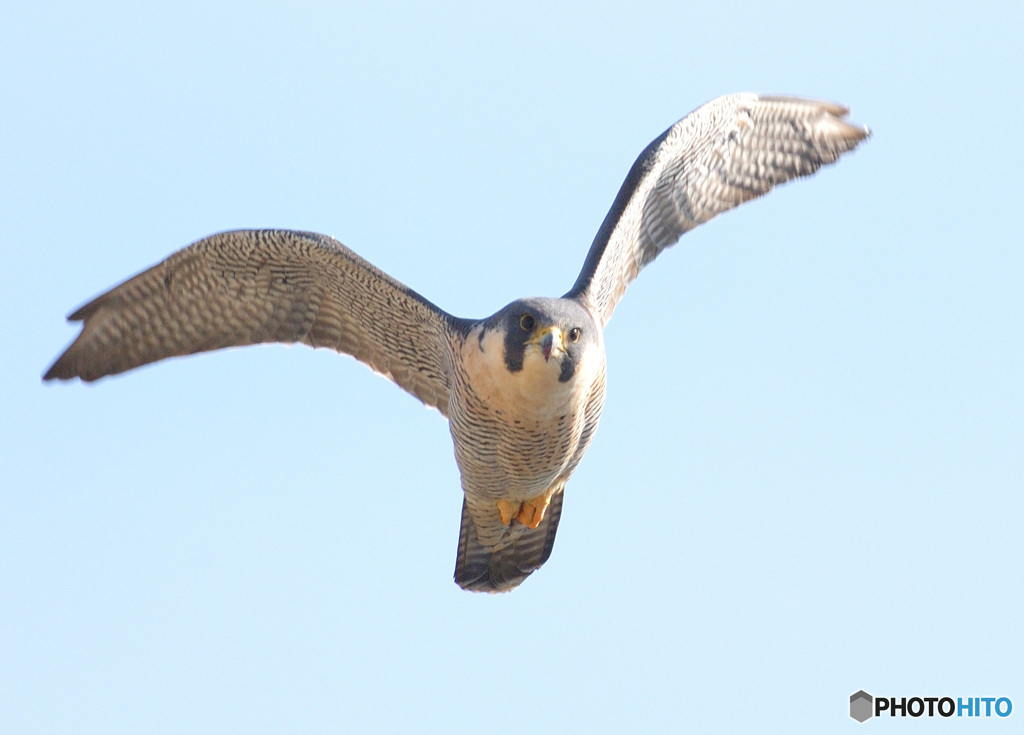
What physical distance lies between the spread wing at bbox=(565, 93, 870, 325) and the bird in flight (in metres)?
0.01

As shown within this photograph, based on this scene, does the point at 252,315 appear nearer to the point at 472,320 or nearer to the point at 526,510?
the point at 472,320

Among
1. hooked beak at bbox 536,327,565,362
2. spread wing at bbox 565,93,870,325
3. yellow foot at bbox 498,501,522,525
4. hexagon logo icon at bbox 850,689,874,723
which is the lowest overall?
hexagon logo icon at bbox 850,689,874,723

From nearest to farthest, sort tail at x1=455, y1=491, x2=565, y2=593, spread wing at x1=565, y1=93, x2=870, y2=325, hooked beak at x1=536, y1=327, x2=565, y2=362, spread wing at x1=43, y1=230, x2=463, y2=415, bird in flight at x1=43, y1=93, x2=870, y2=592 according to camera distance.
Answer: hooked beak at x1=536, y1=327, x2=565, y2=362 < bird in flight at x1=43, y1=93, x2=870, y2=592 < spread wing at x1=43, y1=230, x2=463, y2=415 < spread wing at x1=565, y1=93, x2=870, y2=325 < tail at x1=455, y1=491, x2=565, y2=593

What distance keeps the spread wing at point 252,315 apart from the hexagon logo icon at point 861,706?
4.97 meters

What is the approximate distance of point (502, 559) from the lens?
11008 mm

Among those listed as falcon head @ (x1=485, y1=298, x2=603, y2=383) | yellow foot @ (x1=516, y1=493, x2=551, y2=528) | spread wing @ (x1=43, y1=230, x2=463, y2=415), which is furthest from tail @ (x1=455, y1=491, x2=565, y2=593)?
falcon head @ (x1=485, y1=298, x2=603, y2=383)

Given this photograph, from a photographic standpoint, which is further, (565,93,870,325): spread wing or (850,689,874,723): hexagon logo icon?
(850,689,874,723): hexagon logo icon

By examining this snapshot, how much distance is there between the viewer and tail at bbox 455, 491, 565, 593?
11.0 metres

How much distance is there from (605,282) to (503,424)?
1.78 m

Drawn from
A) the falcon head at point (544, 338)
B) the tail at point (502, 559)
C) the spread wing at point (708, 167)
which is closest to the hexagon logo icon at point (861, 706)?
the tail at point (502, 559)

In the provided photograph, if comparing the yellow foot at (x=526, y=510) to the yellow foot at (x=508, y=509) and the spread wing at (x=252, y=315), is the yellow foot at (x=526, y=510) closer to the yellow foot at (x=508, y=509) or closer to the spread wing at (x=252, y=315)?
the yellow foot at (x=508, y=509)

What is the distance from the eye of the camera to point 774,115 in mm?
11961

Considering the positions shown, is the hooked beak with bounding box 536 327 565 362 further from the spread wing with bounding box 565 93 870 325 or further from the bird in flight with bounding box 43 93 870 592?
the spread wing with bounding box 565 93 870 325

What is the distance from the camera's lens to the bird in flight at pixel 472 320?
955cm
